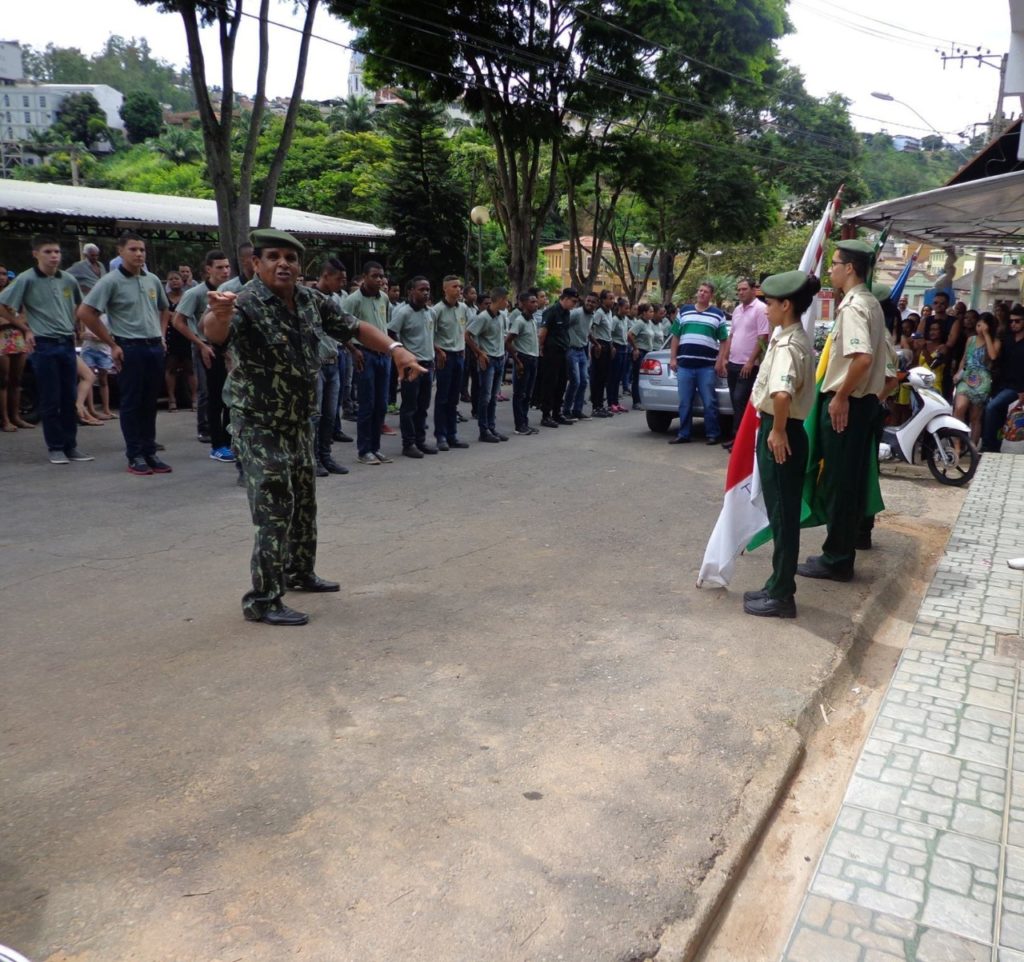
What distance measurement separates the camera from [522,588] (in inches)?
204

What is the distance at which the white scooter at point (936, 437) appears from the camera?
8.86 metres

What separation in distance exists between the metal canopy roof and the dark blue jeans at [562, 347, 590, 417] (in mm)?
3911

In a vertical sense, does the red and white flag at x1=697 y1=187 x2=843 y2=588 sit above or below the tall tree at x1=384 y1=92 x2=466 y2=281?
below

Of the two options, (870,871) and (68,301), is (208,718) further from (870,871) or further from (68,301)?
(68,301)

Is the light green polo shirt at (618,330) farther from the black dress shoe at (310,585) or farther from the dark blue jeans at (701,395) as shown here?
the black dress shoe at (310,585)

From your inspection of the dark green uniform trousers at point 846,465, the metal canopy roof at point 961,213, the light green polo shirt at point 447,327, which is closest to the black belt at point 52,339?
the light green polo shirt at point 447,327

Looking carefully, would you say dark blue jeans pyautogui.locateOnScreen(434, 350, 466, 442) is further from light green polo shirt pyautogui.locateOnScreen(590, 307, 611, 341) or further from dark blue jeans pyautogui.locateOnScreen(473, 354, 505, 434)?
light green polo shirt pyautogui.locateOnScreen(590, 307, 611, 341)

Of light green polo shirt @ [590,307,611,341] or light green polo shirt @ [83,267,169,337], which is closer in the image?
light green polo shirt @ [83,267,169,337]

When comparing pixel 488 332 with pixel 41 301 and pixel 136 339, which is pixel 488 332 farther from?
pixel 41 301

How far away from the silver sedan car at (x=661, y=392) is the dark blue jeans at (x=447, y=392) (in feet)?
8.98

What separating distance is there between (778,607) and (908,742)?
4.42 feet

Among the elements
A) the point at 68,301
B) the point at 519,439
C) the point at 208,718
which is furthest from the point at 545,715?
the point at 519,439

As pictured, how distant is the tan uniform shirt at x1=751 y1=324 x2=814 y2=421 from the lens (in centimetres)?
457

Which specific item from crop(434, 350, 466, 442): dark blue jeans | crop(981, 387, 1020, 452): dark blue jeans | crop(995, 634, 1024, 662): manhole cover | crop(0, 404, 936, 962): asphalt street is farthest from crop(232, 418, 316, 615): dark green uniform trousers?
crop(981, 387, 1020, 452): dark blue jeans
